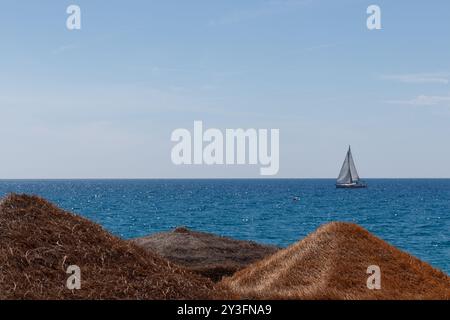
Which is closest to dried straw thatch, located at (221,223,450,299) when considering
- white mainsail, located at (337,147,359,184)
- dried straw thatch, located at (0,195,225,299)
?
dried straw thatch, located at (0,195,225,299)

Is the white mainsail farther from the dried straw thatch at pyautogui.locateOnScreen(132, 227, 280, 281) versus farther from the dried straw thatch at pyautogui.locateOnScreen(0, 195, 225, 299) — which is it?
the dried straw thatch at pyautogui.locateOnScreen(0, 195, 225, 299)

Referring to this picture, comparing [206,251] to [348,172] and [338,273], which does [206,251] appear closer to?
[338,273]

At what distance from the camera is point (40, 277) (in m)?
12.8

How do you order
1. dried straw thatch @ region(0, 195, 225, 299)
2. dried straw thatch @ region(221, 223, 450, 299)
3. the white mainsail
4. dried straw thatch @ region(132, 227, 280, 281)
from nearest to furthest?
dried straw thatch @ region(0, 195, 225, 299) → dried straw thatch @ region(221, 223, 450, 299) → dried straw thatch @ region(132, 227, 280, 281) → the white mainsail

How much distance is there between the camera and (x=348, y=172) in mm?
145250

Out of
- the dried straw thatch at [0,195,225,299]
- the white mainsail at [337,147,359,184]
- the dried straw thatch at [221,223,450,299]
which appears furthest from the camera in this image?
the white mainsail at [337,147,359,184]

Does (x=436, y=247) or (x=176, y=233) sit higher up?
(x=176, y=233)

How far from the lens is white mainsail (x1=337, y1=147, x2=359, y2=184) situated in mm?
141125

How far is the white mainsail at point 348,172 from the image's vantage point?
14112 cm

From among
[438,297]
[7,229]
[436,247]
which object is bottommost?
[436,247]

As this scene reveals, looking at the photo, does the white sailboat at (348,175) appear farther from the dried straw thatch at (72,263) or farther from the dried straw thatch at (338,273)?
the dried straw thatch at (72,263)
